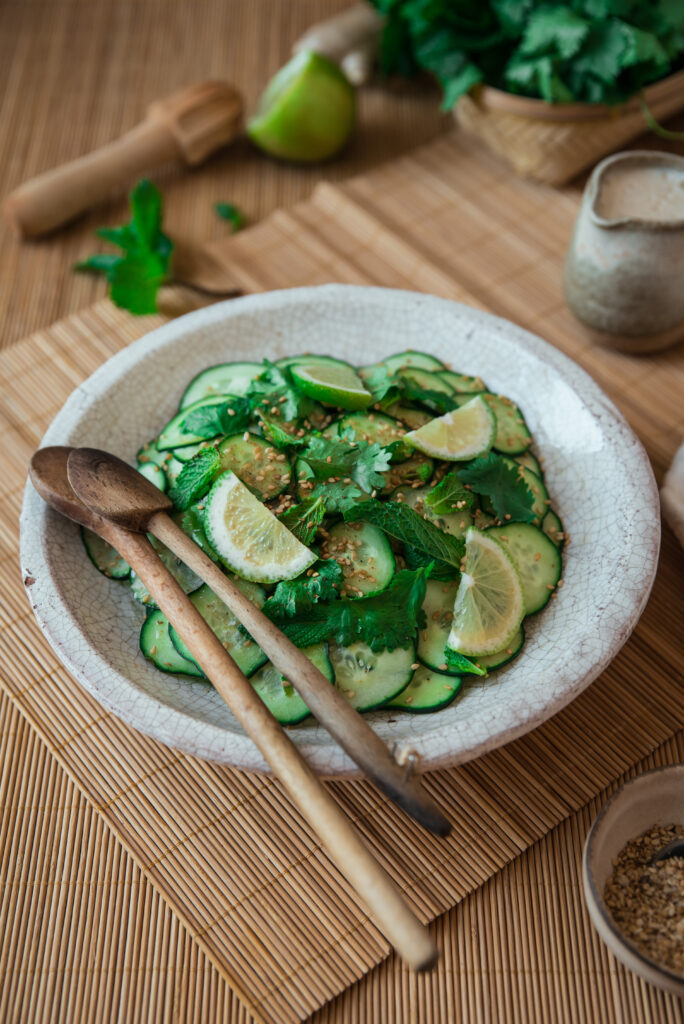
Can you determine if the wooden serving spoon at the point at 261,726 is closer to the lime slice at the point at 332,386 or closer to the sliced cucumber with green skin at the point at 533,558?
the lime slice at the point at 332,386

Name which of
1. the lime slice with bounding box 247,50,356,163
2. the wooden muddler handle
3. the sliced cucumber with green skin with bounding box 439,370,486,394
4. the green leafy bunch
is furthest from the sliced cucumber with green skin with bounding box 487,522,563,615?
the wooden muddler handle

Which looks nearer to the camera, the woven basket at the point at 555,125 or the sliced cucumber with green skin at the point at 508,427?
the sliced cucumber with green skin at the point at 508,427

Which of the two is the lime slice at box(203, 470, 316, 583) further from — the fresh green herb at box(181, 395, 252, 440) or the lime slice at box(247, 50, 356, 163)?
the lime slice at box(247, 50, 356, 163)

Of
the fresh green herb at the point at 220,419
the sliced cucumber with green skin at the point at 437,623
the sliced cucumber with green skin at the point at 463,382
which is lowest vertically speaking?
the sliced cucumber with green skin at the point at 437,623

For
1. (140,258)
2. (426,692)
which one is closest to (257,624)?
(426,692)

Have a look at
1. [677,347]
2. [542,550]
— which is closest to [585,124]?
[677,347]

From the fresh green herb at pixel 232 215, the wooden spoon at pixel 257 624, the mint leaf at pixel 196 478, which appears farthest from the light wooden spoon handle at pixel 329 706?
the fresh green herb at pixel 232 215

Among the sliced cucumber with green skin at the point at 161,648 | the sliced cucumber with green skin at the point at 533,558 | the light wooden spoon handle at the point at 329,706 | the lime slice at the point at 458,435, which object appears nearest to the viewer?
the light wooden spoon handle at the point at 329,706

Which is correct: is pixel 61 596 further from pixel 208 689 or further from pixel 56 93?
pixel 56 93
